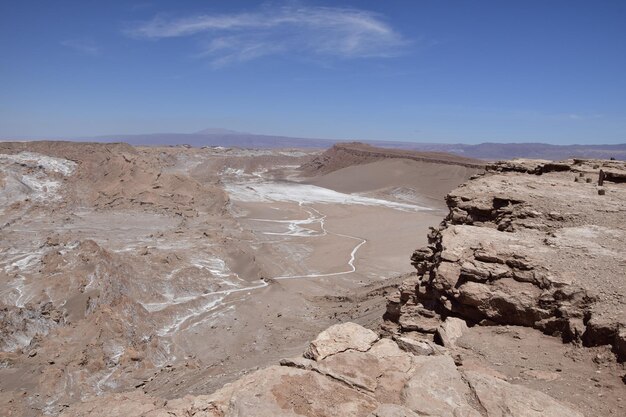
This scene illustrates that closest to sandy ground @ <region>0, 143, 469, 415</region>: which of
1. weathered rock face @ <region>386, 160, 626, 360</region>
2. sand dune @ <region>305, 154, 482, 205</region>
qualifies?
weathered rock face @ <region>386, 160, 626, 360</region>

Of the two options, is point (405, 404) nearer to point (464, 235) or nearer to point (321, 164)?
point (464, 235)

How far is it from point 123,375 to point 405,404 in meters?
8.25

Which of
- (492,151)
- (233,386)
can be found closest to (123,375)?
(233,386)

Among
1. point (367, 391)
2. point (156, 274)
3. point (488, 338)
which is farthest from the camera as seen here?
point (156, 274)

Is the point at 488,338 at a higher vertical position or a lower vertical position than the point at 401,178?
higher

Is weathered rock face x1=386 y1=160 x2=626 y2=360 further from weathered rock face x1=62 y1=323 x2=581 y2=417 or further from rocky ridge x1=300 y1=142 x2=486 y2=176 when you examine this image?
rocky ridge x1=300 y1=142 x2=486 y2=176

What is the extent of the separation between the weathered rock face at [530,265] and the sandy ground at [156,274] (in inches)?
138

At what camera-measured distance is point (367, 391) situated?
14.5 feet

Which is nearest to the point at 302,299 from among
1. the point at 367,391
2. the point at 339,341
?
the point at 339,341

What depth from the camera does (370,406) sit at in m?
4.19

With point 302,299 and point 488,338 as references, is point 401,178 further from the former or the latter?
point 488,338

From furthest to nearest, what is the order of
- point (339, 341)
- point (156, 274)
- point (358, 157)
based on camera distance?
point (358, 157) < point (156, 274) < point (339, 341)

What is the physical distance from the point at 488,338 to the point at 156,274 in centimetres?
1209

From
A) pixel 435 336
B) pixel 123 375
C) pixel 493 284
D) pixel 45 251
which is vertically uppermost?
pixel 493 284
